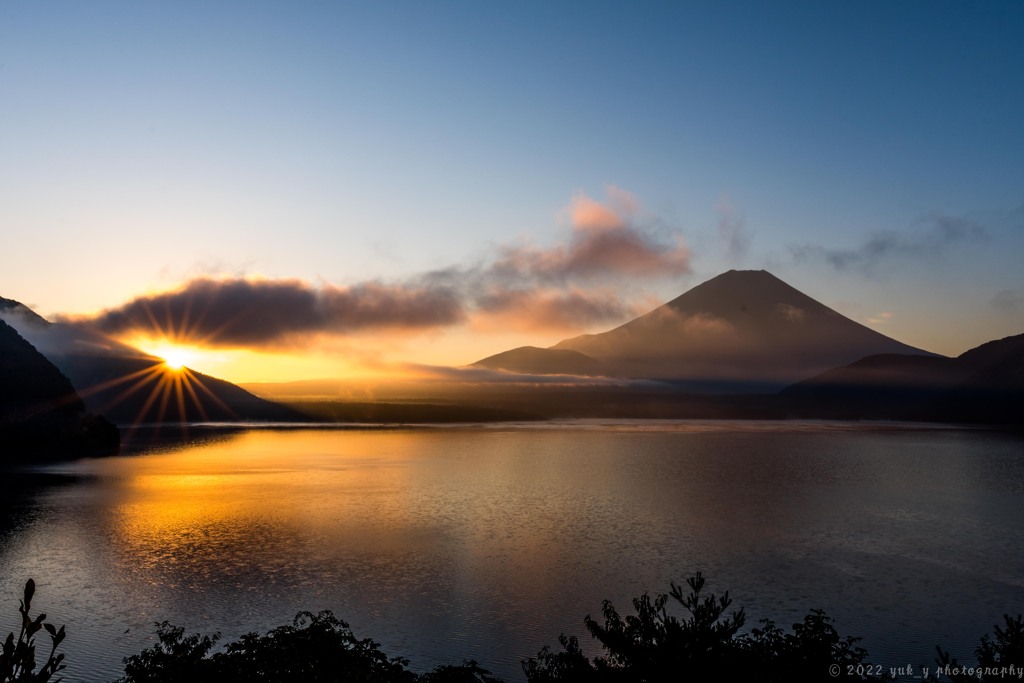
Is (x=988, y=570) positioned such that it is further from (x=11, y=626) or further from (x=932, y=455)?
(x=932, y=455)

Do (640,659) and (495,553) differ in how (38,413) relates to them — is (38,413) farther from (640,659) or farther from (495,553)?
(640,659)

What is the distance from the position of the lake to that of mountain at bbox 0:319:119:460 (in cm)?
2898

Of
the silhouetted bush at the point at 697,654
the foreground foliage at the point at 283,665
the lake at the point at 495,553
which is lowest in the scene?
the lake at the point at 495,553

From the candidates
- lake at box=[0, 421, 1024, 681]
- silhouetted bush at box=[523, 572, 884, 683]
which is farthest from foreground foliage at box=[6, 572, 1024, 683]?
lake at box=[0, 421, 1024, 681]

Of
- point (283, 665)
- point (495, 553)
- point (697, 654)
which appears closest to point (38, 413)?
point (495, 553)

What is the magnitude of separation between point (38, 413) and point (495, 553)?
8239 centimetres

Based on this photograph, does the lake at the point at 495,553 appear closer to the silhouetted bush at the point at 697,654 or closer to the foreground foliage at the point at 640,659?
the foreground foliage at the point at 640,659

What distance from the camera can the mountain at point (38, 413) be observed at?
82625mm

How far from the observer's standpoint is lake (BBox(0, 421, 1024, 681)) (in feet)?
63.9

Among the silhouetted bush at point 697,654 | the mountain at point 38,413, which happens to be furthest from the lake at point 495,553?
the mountain at point 38,413

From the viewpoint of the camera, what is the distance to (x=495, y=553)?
29.1m

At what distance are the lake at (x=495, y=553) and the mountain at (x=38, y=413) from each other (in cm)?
2898

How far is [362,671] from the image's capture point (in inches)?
471

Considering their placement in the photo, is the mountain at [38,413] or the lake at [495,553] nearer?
the lake at [495,553]
